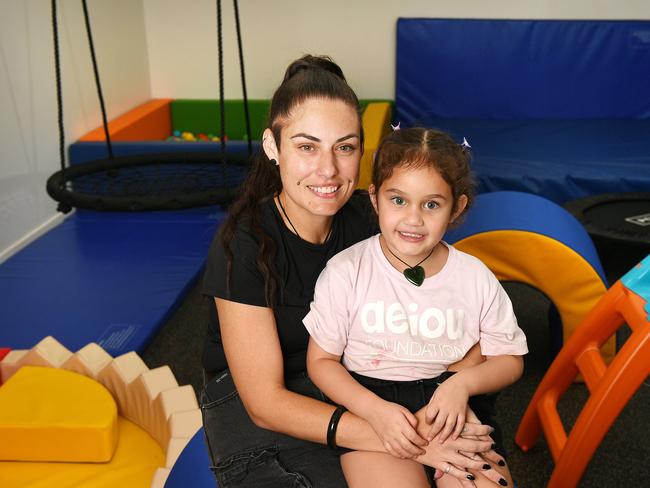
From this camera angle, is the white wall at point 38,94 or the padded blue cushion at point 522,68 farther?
the padded blue cushion at point 522,68

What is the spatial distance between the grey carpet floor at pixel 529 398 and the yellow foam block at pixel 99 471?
1.48ft

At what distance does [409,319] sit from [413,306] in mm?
26

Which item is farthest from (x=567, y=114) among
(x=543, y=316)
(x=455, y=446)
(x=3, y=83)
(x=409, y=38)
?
(x=455, y=446)

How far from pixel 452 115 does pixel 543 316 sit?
2050 millimetres

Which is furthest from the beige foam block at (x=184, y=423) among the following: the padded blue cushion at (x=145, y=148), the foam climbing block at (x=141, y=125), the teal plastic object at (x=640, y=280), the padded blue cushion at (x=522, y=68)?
the padded blue cushion at (x=522, y=68)

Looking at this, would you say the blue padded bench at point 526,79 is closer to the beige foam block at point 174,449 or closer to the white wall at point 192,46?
the white wall at point 192,46

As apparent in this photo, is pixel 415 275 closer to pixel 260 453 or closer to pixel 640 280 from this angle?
pixel 260 453

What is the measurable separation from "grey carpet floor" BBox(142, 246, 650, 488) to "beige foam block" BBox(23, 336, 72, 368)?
46 centimetres

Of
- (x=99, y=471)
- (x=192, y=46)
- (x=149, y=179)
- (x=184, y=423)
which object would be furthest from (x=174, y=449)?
(x=192, y=46)

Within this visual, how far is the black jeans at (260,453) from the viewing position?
3.94 ft

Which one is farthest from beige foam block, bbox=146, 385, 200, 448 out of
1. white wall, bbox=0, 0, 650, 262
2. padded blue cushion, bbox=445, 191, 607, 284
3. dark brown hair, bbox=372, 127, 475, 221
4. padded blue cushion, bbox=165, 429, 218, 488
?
white wall, bbox=0, 0, 650, 262

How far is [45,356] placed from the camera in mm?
1880

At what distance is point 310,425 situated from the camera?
1203 millimetres

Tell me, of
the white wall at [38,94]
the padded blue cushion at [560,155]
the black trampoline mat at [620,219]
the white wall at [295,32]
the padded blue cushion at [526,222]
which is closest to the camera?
the padded blue cushion at [526,222]
